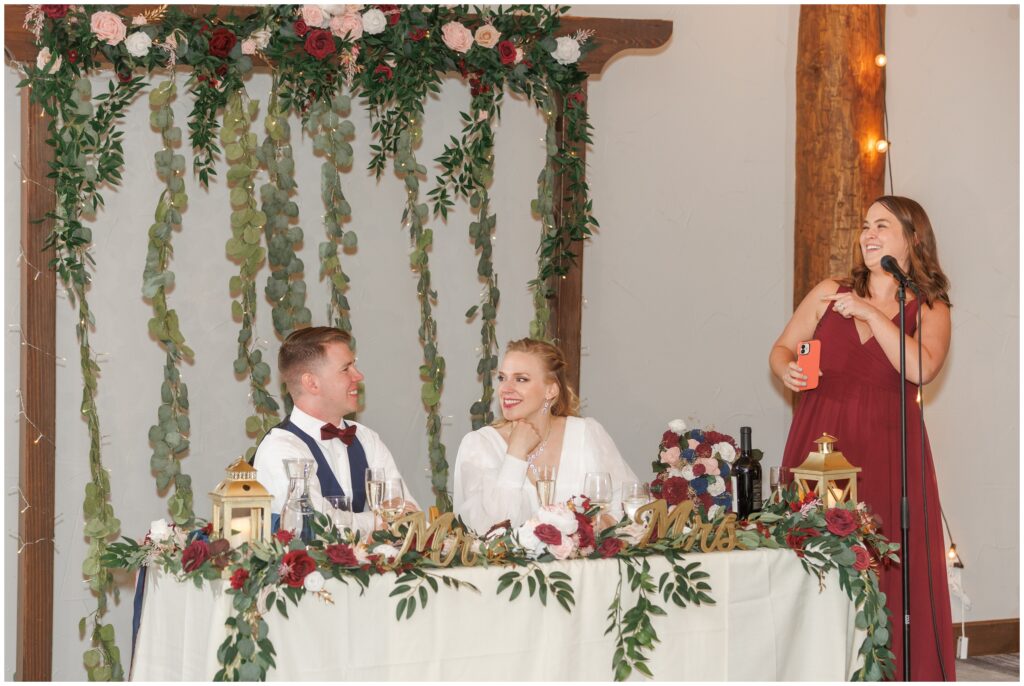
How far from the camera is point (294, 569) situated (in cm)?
232

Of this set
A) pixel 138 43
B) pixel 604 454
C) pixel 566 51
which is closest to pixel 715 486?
pixel 604 454

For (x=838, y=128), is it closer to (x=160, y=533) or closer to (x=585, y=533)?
(x=585, y=533)

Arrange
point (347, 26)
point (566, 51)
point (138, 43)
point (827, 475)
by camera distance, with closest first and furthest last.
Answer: point (827, 475) → point (138, 43) → point (347, 26) → point (566, 51)

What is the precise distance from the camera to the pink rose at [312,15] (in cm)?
378

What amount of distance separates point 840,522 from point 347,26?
7.58ft

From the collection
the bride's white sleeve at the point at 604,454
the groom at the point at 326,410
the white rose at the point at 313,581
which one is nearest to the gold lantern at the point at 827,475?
the bride's white sleeve at the point at 604,454

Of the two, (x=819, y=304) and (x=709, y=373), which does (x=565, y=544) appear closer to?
(x=819, y=304)

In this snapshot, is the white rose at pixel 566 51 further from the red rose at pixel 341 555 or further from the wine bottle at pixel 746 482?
the red rose at pixel 341 555

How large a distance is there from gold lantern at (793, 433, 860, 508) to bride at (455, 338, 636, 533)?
0.61 metres

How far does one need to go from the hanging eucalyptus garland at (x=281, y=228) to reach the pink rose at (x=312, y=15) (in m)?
0.25

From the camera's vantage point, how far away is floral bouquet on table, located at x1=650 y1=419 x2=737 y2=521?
128 inches

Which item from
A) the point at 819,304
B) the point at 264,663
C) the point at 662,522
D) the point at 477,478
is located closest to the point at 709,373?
the point at 819,304

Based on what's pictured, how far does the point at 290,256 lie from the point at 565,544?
182 centimetres

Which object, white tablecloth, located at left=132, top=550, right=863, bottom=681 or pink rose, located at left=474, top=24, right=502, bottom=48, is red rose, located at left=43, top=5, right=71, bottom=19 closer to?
pink rose, located at left=474, top=24, right=502, bottom=48
